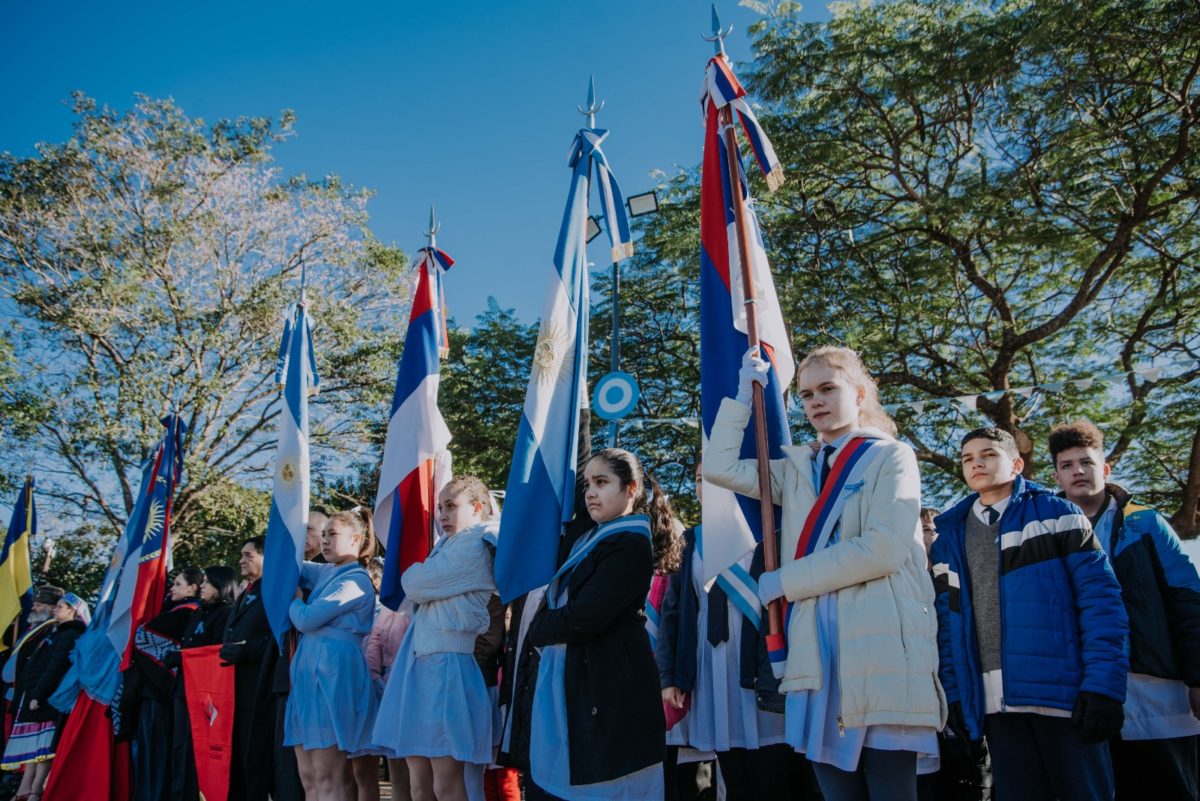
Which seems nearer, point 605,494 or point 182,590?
point 605,494

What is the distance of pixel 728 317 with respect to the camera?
12.6ft

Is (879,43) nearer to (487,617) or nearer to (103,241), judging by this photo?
(487,617)

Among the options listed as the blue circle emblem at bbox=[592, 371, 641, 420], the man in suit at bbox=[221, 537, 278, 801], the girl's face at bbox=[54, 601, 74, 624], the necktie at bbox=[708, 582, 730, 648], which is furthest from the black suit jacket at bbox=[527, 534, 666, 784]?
the girl's face at bbox=[54, 601, 74, 624]

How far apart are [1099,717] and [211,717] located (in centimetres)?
507

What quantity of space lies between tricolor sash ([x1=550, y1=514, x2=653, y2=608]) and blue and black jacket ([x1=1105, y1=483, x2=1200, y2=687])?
1916 mm

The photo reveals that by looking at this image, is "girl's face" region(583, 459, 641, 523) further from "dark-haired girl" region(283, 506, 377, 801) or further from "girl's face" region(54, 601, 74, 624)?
"girl's face" region(54, 601, 74, 624)

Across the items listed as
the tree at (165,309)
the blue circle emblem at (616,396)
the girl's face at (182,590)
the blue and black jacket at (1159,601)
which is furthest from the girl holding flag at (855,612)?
the tree at (165,309)

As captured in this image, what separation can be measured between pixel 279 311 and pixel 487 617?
1506 centimetres

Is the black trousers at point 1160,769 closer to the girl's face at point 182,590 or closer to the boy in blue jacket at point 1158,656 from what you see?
the boy in blue jacket at point 1158,656

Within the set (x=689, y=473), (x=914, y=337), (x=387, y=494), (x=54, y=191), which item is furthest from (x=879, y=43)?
(x=54, y=191)

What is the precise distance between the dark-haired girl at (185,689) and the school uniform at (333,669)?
131cm

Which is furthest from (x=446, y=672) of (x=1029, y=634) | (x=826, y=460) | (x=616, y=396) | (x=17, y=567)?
(x=17, y=567)

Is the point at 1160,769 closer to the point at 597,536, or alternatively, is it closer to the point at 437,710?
the point at 597,536

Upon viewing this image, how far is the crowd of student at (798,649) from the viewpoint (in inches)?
98.8
